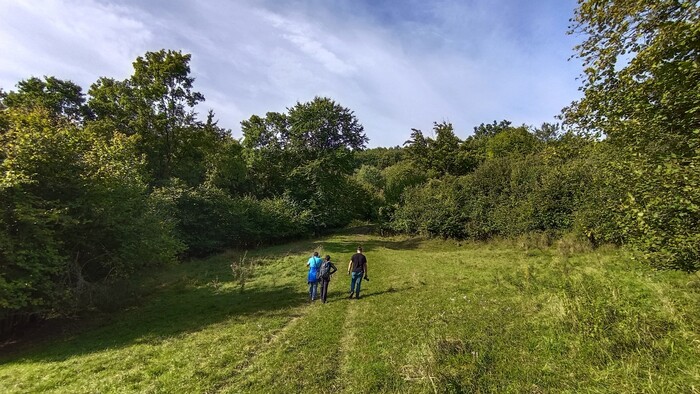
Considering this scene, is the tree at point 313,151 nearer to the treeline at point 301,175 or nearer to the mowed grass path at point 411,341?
the treeline at point 301,175

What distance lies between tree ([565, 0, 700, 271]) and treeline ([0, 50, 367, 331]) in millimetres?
17548

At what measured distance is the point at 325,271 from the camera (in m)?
15.1

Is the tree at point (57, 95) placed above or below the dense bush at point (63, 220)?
above

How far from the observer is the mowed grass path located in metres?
7.00

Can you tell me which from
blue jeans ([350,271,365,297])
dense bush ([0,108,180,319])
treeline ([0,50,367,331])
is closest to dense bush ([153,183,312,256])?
treeline ([0,50,367,331])

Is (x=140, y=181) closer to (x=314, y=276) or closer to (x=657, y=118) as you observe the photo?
(x=314, y=276)

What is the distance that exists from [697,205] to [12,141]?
66.0 ft

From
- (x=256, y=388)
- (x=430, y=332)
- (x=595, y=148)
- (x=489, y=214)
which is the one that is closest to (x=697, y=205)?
(x=595, y=148)

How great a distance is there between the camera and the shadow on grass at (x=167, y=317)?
1143 centimetres

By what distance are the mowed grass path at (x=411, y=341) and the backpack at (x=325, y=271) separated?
1181mm

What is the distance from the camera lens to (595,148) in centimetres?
1043

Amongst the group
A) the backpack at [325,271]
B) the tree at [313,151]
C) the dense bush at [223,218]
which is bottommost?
the backpack at [325,271]

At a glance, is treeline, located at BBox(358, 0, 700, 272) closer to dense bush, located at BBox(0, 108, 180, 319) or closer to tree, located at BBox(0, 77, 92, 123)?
dense bush, located at BBox(0, 108, 180, 319)

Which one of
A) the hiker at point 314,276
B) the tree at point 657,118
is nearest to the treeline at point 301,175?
the tree at point 657,118
